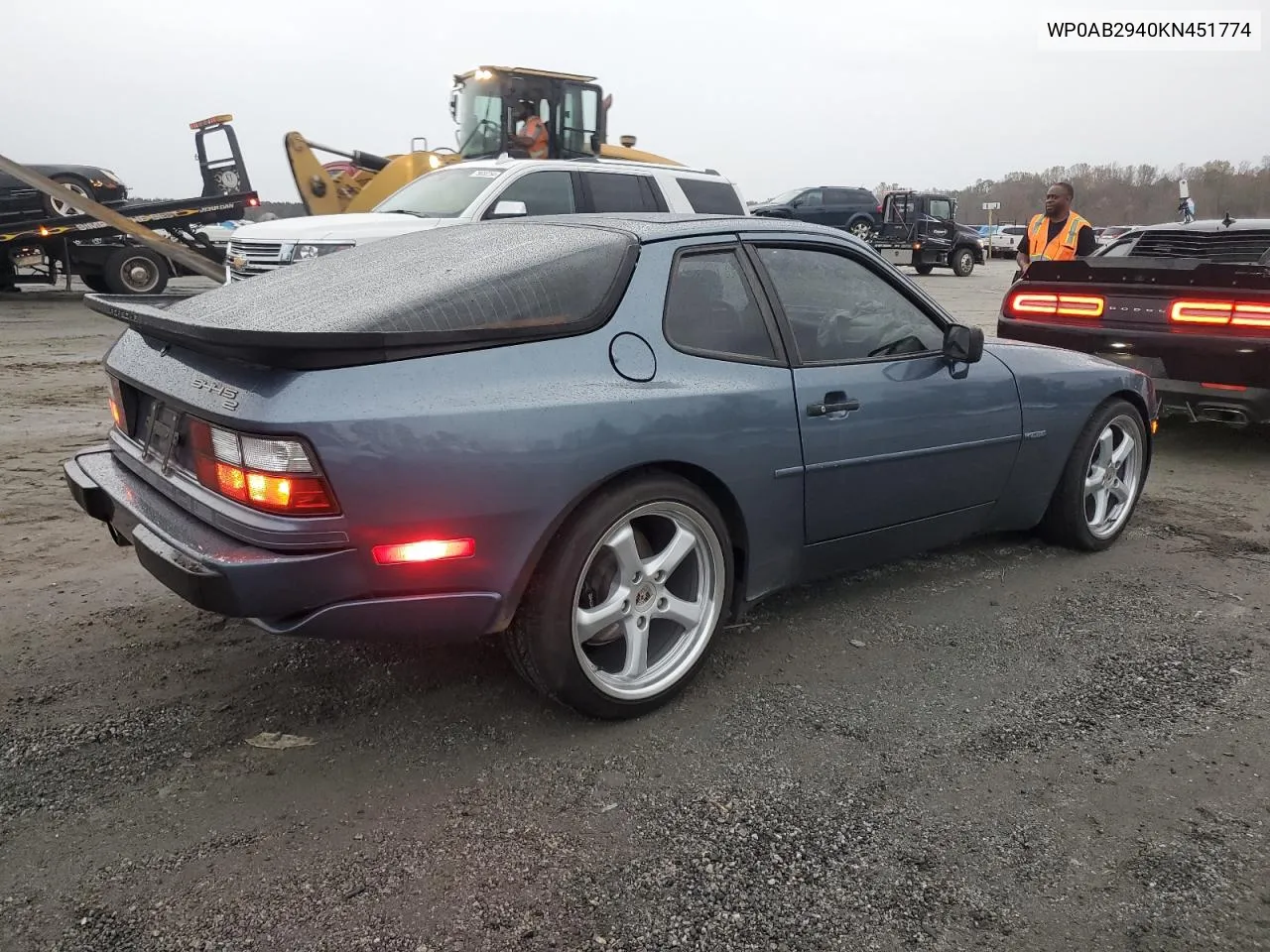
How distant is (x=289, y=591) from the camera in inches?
88.3

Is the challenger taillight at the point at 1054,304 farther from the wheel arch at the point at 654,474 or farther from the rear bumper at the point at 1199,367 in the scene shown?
the wheel arch at the point at 654,474

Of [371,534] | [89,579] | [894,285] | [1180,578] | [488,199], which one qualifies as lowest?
[1180,578]

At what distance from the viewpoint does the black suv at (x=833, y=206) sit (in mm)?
27719

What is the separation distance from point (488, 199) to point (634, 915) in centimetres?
780

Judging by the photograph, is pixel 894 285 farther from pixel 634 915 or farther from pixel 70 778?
pixel 70 778

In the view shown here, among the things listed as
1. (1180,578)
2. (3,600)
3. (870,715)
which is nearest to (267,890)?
(870,715)

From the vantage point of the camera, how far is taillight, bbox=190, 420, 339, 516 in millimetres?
2215

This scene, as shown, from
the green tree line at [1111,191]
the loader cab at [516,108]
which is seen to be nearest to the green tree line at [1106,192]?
the green tree line at [1111,191]

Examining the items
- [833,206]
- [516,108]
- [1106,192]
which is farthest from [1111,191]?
[516,108]

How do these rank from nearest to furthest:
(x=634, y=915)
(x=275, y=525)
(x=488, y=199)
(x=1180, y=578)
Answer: (x=634, y=915), (x=275, y=525), (x=1180, y=578), (x=488, y=199)

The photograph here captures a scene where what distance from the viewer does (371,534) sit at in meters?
2.26

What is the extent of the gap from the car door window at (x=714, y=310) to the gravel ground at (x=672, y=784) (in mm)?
1031

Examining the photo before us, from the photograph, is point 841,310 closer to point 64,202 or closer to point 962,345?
point 962,345

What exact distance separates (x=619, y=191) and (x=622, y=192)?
49 mm
